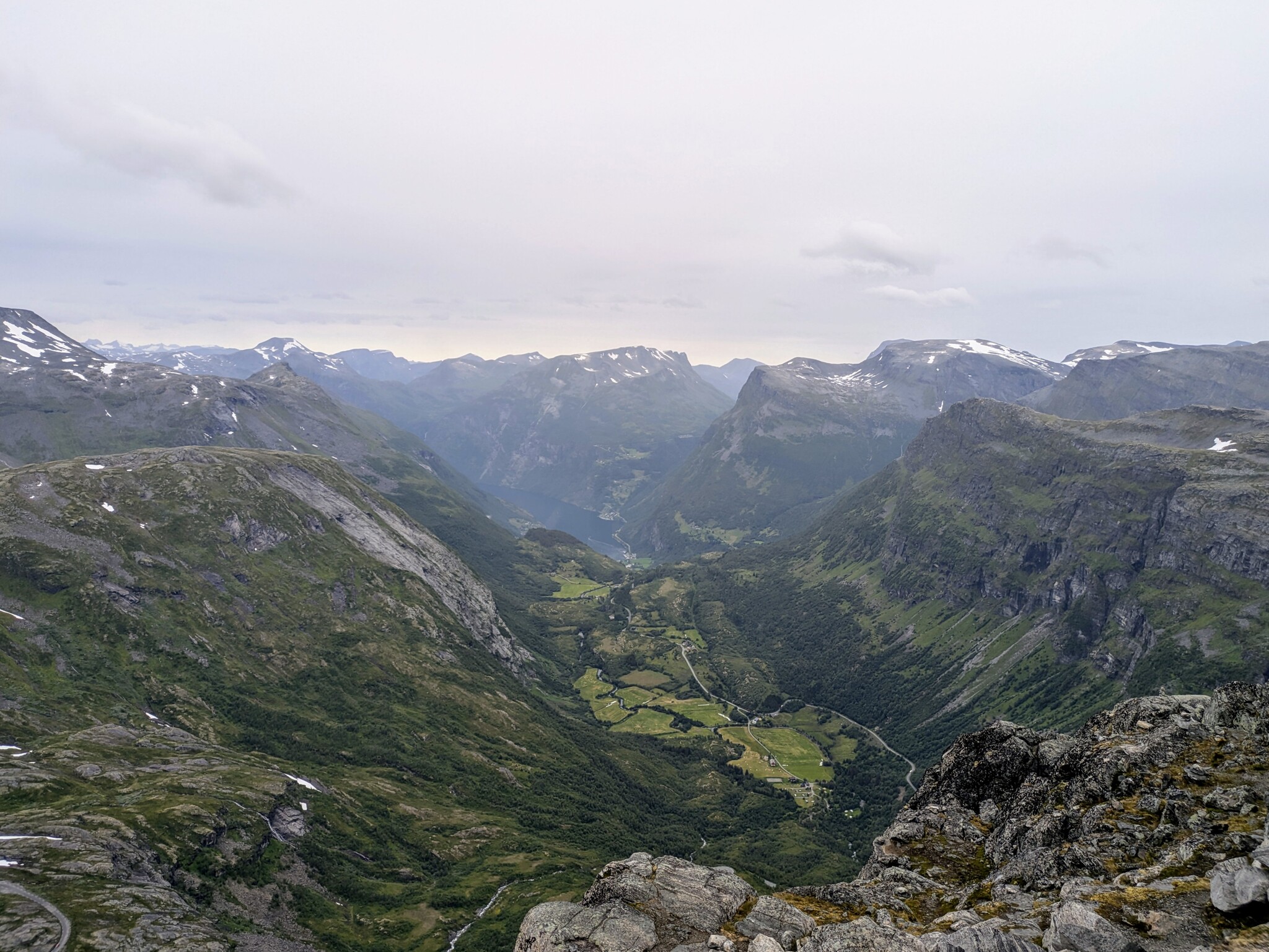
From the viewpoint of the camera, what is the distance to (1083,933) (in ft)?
114

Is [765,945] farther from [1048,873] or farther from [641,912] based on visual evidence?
[1048,873]

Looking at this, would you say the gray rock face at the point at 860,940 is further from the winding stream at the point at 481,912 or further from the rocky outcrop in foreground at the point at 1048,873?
the winding stream at the point at 481,912

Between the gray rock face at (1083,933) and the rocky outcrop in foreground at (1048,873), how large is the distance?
8 cm

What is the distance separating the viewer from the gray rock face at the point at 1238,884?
30500 mm

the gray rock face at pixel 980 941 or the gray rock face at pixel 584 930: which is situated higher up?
the gray rock face at pixel 980 941

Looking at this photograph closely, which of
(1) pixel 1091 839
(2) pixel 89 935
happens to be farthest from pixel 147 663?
(1) pixel 1091 839

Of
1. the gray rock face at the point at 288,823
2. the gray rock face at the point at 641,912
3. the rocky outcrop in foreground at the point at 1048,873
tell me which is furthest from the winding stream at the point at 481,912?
the gray rock face at the point at 641,912

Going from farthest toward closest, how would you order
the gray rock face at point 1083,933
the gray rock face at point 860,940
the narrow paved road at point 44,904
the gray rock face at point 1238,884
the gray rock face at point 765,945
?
the narrow paved road at point 44,904 → the gray rock face at point 765,945 → the gray rock face at point 860,940 → the gray rock face at point 1083,933 → the gray rock face at point 1238,884

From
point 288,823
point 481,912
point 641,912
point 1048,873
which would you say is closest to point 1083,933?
point 1048,873

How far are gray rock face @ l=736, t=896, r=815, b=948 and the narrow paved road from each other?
93.7 m

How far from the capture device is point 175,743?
534 feet

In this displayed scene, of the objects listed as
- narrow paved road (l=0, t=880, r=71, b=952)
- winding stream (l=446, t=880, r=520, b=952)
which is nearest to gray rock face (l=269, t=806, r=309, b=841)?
winding stream (l=446, t=880, r=520, b=952)

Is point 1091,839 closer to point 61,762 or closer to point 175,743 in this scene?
point 61,762

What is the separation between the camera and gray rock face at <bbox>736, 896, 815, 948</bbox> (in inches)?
1834
